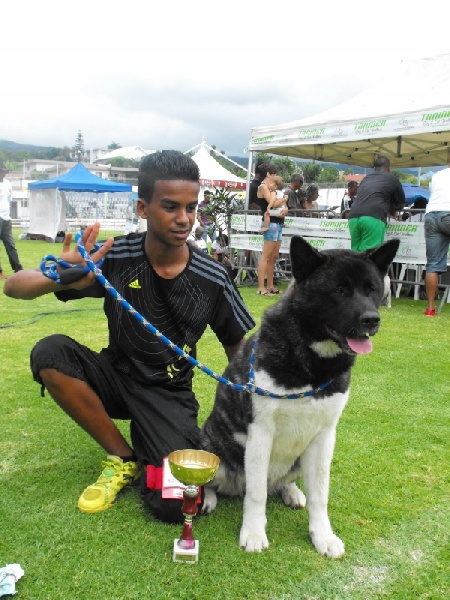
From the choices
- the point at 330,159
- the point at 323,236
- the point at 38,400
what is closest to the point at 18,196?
the point at 330,159

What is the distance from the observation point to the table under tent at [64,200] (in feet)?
74.4

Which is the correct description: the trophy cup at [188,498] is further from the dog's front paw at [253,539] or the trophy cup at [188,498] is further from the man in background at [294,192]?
the man in background at [294,192]

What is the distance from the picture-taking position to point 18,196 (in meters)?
46.1

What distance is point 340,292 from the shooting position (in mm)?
2281

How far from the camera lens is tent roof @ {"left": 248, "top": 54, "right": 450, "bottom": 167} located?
860cm

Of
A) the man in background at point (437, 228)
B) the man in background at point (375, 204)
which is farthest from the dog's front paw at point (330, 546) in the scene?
the man in background at point (437, 228)

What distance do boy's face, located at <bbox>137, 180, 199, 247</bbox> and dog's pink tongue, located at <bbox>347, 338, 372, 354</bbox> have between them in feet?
3.26

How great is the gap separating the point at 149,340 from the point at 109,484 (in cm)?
75

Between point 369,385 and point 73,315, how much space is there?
4.53 m

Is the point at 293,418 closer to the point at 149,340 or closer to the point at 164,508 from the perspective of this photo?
the point at 164,508

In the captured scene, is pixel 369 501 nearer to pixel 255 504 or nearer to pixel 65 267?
pixel 255 504

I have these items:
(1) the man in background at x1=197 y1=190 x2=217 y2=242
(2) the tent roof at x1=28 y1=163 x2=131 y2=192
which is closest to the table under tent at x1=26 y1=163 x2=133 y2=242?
(2) the tent roof at x1=28 y1=163 x2=131 y2=192

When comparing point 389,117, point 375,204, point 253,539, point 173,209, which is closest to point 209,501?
point 253,539

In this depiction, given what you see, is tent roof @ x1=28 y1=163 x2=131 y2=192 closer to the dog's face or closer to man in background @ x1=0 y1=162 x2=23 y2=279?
man in background @ x1=0 y1=162 x2=23 y2=279
